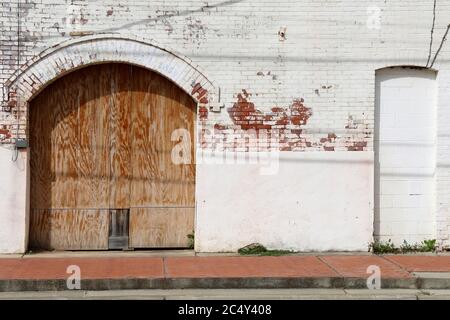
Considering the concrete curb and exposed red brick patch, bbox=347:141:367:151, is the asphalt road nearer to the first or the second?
the concrete curb

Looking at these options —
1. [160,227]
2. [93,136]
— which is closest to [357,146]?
[160,227]

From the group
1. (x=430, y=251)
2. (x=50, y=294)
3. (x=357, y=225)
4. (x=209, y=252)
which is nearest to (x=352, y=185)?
(x=357, y=225)

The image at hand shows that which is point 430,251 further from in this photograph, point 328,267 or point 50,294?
point 50,294

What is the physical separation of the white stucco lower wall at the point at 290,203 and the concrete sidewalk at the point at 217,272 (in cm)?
42

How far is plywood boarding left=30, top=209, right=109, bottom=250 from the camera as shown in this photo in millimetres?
10805

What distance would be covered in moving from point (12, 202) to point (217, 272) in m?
3.32

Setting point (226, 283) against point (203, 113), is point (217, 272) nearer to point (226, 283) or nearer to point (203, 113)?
point (226, 283)

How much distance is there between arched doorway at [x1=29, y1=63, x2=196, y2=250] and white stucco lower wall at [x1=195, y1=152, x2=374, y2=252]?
1.92ft

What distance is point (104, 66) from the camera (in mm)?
10812

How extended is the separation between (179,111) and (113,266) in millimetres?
2647

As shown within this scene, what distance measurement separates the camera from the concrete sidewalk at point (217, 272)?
8.87 metres

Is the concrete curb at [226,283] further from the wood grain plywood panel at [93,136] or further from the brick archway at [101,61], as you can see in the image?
the brick archway at [101,61]

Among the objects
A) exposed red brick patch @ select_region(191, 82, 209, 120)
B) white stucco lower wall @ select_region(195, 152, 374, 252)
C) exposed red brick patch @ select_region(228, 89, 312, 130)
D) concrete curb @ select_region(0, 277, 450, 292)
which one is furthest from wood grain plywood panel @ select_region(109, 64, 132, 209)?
concrete curb @ select_region(0, 277, 450, 292)

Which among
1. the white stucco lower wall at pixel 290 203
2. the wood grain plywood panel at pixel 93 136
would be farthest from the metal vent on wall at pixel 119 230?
the white stucco lower wall at pixel 290 203
